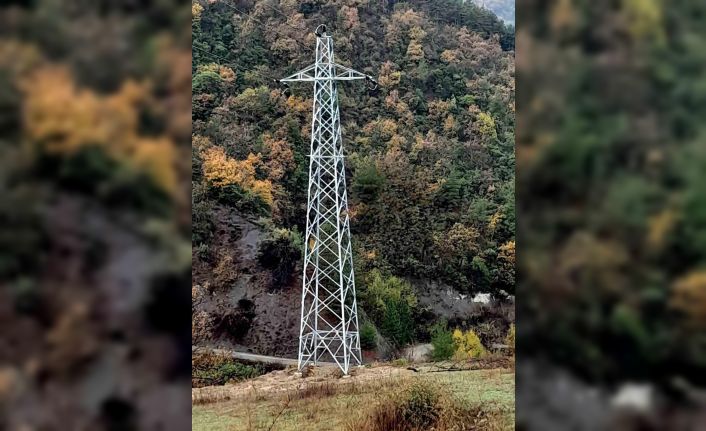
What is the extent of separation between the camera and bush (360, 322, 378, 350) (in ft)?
15.6

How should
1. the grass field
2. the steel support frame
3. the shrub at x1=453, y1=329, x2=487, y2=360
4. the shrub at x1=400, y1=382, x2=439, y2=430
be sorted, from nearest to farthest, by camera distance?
the shrub at x1=400, y1=382, x2=439, y2=430 → the grass field → the steel support frame → the shrub at x1=453, y1=329, x2=487, y2=360

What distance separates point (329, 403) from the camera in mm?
4262

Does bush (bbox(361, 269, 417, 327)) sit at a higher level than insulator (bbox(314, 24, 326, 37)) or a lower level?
lower

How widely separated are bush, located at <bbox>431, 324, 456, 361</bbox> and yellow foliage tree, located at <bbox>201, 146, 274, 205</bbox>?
1.66 m

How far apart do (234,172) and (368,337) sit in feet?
5.45

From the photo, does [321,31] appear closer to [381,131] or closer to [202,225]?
[381,131]

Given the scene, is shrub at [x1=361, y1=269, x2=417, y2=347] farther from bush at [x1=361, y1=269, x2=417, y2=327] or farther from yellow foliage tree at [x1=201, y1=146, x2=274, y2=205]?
yellow foliage tree at [x1=201, y1=146, x2=274, y2=205]
